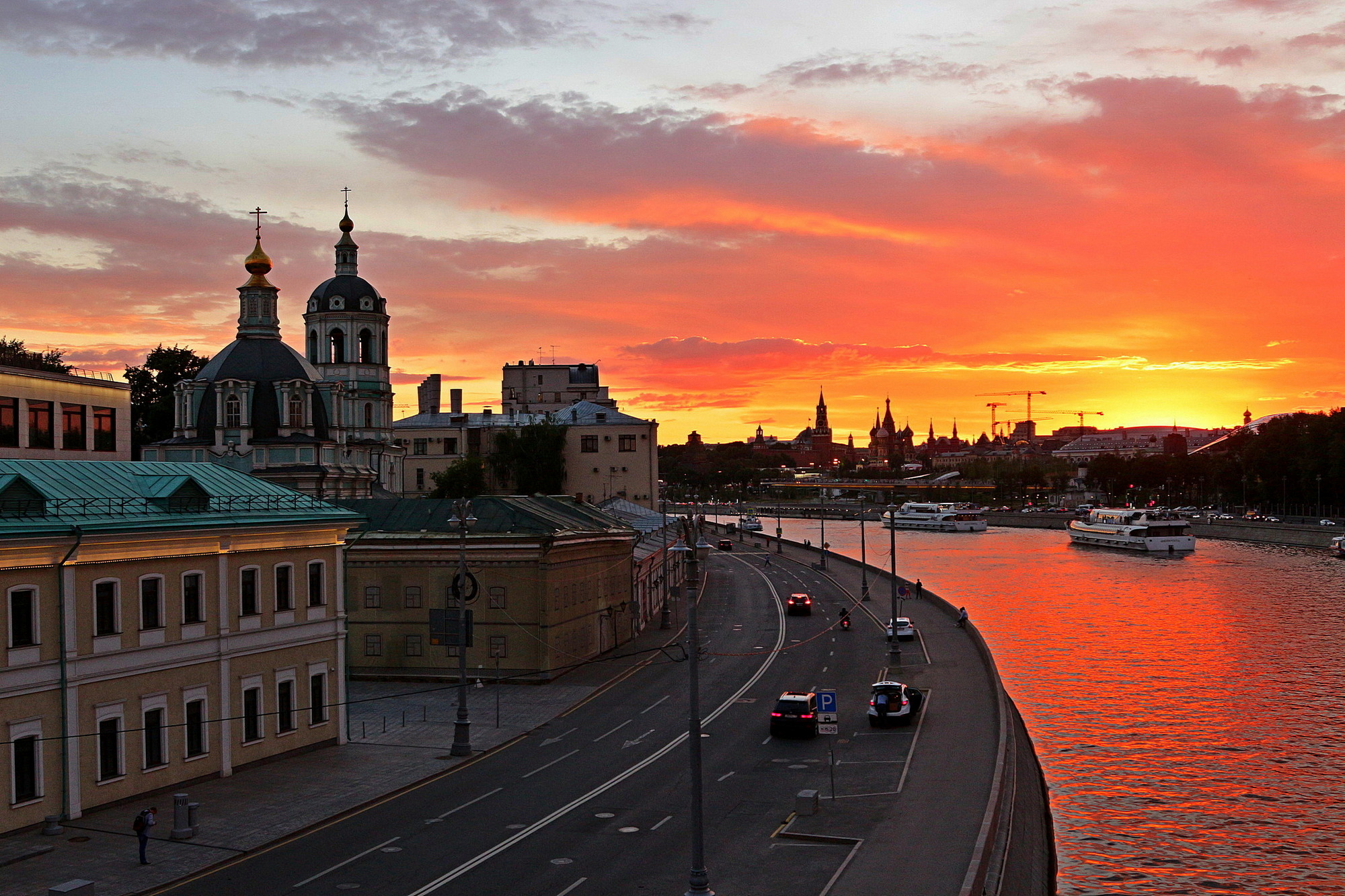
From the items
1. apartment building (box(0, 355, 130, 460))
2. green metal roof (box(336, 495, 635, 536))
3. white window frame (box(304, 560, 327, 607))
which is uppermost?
apartment building (box(0, 355, 130, 460))

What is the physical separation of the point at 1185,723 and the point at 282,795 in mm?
38565

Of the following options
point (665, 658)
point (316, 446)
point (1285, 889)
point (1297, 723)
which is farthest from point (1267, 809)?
point (316, 446)

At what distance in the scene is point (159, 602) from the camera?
35.0 m

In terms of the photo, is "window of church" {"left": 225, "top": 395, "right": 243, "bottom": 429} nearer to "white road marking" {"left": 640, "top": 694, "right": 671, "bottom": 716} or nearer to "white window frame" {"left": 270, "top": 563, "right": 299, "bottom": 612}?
"white road marking" {"left": 640, "top": 694, "right": 671, "bottom": 716}

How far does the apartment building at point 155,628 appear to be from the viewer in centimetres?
3108

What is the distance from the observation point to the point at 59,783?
31.4 metres

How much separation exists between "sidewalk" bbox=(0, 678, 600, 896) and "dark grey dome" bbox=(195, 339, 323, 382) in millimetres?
44318

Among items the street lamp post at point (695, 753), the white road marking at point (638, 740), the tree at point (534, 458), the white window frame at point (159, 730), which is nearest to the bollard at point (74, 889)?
the white window frame at point (159, 730)

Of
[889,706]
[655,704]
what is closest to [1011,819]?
[889,706]

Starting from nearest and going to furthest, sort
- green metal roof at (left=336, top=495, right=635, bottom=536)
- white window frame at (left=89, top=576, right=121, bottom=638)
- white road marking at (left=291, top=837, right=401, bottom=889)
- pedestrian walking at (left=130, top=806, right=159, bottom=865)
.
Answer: white road marking at (left=291, top=837, right=401, bottom=889) < pedestrian walking at (left=130, top=806, right=159, bottom=865) < white window frame at (left=89, top=576, right=121, bottom=638) < green metal roof at (left=336, top=495, right=635, bottom=536)

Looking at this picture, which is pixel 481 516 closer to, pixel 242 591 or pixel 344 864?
pixel 242 591

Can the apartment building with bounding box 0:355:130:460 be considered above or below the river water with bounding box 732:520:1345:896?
above

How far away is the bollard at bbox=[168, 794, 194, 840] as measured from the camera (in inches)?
1182

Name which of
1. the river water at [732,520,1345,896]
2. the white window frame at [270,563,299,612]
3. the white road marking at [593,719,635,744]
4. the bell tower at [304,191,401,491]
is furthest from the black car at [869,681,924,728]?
the bell tower at [304,191,401,491]
